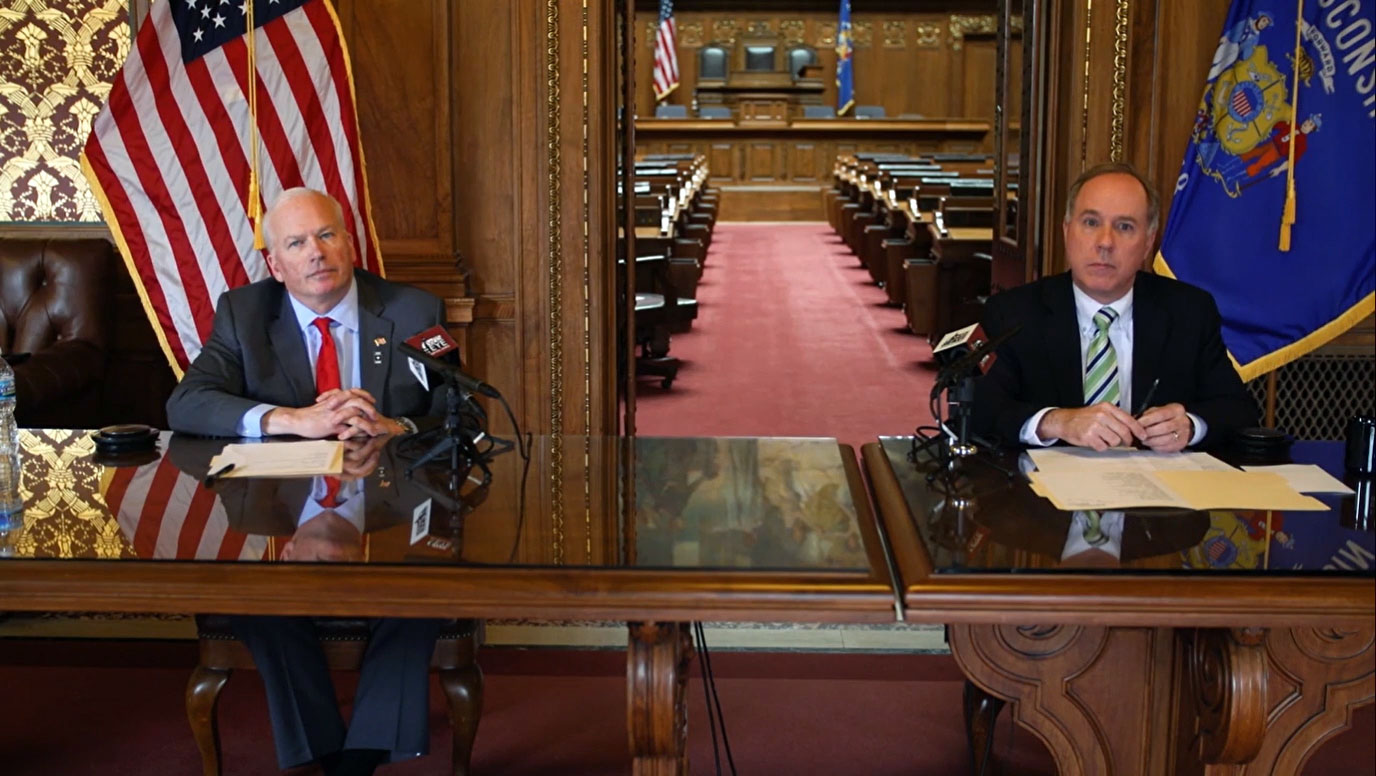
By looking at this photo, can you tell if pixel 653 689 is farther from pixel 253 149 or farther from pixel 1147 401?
pixel 253 149

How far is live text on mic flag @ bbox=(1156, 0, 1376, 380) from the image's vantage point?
3.49 m

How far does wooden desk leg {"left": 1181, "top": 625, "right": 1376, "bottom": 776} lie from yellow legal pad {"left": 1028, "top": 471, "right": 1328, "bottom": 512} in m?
0.20

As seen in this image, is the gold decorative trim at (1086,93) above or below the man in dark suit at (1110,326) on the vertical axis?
above

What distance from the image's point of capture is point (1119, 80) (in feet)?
12.6

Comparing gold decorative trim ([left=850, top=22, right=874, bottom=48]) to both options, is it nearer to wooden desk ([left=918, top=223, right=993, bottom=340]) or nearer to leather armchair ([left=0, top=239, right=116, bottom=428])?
wooden desk ([left=918, top=223, right=993, bottom=340])

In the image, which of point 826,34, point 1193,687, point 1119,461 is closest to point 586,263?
point 1119,461

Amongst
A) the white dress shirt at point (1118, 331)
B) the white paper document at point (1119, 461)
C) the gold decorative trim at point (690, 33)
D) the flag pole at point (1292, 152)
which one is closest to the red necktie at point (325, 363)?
the white paper document at point (1119, 461)

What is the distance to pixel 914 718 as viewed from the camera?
3014 millimetres

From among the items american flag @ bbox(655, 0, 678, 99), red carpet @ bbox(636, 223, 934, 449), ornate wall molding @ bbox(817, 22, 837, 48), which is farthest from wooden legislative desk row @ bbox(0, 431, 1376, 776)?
ornate wall molding @ bbox(817, 22, 837, 48)

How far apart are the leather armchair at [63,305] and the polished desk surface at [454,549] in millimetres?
2110

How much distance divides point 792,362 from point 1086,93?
3665 millimetres

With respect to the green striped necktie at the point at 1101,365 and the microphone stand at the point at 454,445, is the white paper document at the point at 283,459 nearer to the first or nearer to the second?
the microphone stand at the point at 454,445

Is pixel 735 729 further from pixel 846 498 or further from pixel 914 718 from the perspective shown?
pixel 846 498

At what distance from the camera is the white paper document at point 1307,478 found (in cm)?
210
